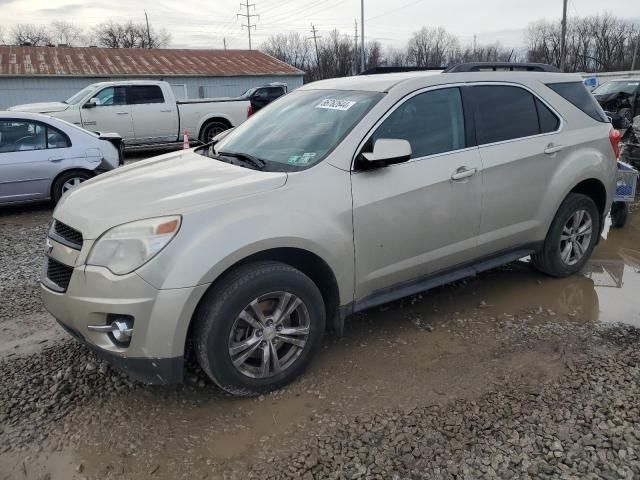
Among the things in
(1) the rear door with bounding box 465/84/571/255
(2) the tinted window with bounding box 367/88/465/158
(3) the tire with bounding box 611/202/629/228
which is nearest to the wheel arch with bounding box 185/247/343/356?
(2) the tinted window with bounding box 367/88/465/158

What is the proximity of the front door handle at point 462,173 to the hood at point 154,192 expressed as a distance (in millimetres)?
1268

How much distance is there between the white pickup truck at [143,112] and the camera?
40.0 ft

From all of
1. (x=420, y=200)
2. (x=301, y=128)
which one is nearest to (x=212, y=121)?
(x=301, y=128)

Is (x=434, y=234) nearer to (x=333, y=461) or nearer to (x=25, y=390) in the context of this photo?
(x=333, y=461)

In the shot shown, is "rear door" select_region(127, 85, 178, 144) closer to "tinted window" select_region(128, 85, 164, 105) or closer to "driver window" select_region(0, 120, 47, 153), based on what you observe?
"tinted window" select_region(128, 85, 164, 105)

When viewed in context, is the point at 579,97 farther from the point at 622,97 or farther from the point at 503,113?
the point at 622,97

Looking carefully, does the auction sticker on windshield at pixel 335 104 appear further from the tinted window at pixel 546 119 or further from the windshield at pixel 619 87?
the windshield at pixel 619 87

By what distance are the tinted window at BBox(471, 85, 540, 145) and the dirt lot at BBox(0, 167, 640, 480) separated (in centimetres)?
141

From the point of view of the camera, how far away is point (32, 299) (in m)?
4.53

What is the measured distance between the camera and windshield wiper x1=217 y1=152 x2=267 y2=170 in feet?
11.1

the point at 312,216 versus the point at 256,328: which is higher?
the point at 312,216

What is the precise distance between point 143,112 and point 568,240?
11.1 meters

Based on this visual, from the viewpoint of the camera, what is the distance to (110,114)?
12.5 meters

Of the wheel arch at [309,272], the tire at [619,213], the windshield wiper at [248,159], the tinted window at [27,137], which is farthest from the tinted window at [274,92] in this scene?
the wheel arch at [309,272]
